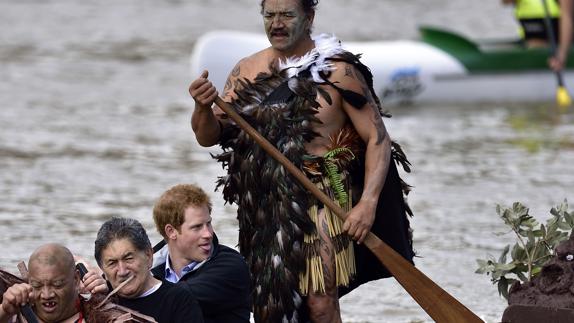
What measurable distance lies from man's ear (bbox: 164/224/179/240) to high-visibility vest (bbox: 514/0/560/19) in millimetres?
10339

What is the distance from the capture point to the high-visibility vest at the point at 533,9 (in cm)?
1527

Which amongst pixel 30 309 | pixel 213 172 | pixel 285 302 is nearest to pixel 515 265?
pixel 285 302

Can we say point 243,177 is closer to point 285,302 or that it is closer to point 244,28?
point 285,302

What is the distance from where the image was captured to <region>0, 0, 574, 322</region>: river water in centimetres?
886

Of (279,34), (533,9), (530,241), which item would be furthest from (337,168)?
(533,9)

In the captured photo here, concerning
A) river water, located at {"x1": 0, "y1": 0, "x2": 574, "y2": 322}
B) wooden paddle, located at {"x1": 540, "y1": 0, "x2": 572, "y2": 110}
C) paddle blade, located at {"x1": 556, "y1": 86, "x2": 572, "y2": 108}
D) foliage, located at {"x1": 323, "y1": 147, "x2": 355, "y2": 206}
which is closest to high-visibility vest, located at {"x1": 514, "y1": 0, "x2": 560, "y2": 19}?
wooden paddle, located at {"x1": 540, "y1": 0, "x2": 572, "y2": 110}

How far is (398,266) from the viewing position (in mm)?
5500

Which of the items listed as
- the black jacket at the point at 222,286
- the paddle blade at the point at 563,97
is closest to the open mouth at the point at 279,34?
the black jacket at the point at 222,286

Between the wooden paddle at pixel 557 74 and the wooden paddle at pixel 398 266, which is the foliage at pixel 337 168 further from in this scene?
the wooden paddle at pixel 557 74

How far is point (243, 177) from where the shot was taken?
226 inches

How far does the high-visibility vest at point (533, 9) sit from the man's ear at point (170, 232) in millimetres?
10339

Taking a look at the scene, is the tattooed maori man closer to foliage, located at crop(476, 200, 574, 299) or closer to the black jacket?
the black jacket

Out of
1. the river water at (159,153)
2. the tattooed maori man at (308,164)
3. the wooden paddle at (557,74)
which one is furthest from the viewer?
the wooden paddle at (557,74)

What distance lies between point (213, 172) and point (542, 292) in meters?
6.40
